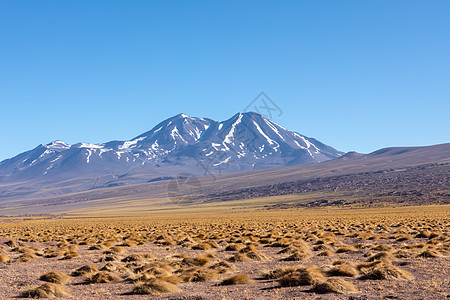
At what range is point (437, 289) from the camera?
464 inches

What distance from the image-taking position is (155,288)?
12547 millimetres

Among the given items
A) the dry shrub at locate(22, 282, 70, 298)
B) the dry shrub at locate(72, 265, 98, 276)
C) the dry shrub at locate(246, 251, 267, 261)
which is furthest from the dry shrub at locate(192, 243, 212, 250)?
the dry shrub at locate(22, 282, 70, 298)

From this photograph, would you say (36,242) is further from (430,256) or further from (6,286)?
(430,256)

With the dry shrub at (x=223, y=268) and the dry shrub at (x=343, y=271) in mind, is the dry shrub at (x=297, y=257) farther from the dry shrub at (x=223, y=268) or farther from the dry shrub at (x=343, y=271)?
the dry shrub at (x=343, y=271)

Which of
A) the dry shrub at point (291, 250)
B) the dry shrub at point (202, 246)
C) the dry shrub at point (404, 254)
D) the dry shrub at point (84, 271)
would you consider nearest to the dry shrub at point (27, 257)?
the dry shrub at point (84, 271)

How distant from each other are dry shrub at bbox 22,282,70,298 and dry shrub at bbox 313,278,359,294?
22.2 feet

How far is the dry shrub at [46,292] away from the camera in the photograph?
480 inches

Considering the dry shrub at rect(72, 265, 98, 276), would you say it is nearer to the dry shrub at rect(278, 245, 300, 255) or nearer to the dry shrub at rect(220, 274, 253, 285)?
the dry shrub at rect(220, 274, 253, 285)

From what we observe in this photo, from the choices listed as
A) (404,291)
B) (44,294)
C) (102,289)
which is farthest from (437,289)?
(44,294)

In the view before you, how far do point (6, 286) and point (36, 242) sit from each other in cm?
1939

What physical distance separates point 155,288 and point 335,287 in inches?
189

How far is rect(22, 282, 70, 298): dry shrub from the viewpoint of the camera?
40.0 ft

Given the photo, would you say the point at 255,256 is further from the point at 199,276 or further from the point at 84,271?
the point at 84,271

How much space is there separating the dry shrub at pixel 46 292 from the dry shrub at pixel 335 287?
22.2ft
